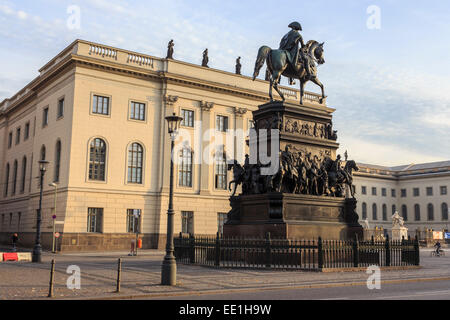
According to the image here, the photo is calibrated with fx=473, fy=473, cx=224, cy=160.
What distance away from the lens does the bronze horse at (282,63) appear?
24797mm

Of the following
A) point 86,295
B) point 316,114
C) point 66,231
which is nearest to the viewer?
point 86,295

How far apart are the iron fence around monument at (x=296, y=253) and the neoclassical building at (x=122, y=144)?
2239 cm

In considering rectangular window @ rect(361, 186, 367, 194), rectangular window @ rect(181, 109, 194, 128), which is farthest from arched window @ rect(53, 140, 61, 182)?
rectangular window @ rect(361, 186, 367, 194)

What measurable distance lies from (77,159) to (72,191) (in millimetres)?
3025

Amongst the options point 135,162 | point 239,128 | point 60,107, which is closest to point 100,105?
point 60,107

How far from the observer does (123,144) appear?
46.9 metres

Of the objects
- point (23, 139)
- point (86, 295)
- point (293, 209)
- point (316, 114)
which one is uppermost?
point (23, 139)

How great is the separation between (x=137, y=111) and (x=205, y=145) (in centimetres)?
834

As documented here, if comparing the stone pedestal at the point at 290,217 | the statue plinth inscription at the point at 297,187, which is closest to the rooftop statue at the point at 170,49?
the statue plinth inscription at the point at 297,187

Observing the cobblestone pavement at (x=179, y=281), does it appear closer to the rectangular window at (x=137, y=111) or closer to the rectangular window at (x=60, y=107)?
the rectangular window at (x=137, y=111)

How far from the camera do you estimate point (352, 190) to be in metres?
25.0
